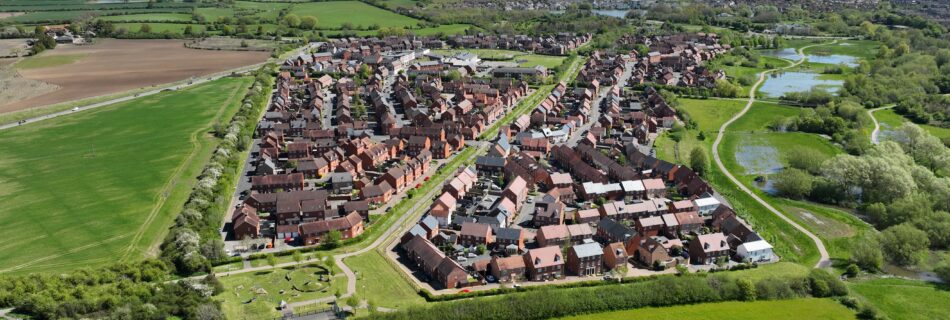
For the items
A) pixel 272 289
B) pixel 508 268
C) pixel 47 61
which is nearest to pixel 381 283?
pixel 272 289

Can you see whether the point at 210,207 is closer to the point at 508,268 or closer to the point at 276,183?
the point at 276,183

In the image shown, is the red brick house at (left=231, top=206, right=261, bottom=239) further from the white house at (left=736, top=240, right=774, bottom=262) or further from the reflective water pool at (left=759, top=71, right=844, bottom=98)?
the reflective water pool at (left=759, top=71, right=844, bottom=98)

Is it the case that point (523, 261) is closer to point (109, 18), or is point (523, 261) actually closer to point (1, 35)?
point (1, 35)

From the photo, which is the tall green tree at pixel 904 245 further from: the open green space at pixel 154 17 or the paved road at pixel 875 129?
the open green space at pixel 154 17

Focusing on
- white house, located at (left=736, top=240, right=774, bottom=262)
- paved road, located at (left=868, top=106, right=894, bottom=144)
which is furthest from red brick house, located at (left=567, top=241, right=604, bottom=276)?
paved road, located at (left=868, top=106, right=894, bottom=144)

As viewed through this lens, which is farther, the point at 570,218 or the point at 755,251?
the point at 570,218
